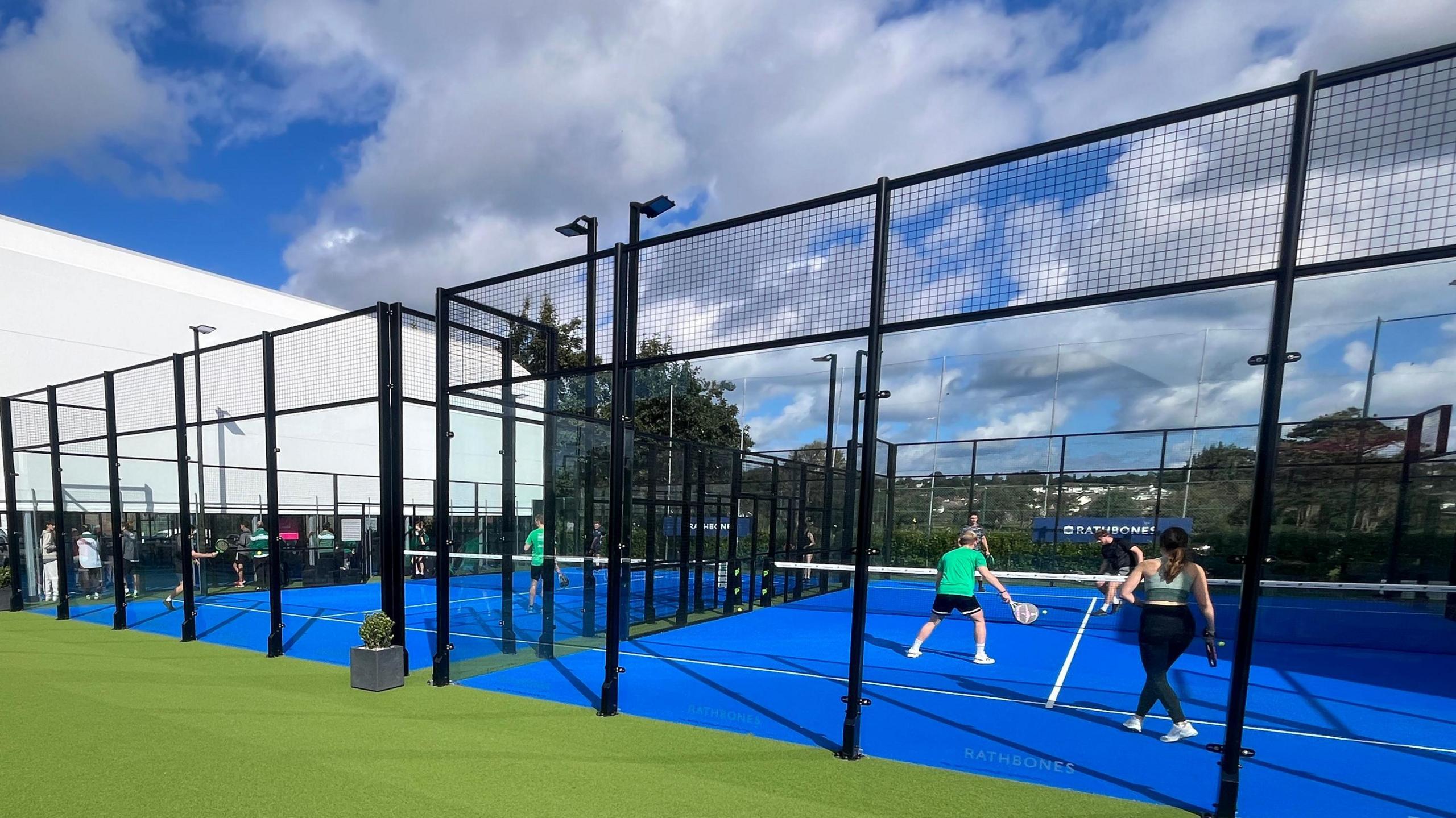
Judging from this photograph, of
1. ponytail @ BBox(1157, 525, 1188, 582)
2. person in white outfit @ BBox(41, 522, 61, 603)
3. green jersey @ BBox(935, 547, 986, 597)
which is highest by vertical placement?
ponytail @ BBox(1157, 525, 1188, 582)

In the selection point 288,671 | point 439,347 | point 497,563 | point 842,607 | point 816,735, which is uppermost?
point 439,347

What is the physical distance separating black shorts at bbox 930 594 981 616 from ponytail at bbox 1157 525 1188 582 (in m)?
2.67

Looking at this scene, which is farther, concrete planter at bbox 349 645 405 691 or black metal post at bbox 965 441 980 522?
black metal post at bbox 965 441 980 522

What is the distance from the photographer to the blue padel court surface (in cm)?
405

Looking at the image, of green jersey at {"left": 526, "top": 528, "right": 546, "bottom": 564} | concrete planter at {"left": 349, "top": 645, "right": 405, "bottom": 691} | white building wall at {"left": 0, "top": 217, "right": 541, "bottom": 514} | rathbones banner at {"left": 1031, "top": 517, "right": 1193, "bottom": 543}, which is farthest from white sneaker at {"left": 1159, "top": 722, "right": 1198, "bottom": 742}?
white building wall at {"left": 0, "top": 217, "right": 541, "bottom": 514}

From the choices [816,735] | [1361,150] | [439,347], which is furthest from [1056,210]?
[439,347]

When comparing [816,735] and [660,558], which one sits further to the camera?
[660,558]

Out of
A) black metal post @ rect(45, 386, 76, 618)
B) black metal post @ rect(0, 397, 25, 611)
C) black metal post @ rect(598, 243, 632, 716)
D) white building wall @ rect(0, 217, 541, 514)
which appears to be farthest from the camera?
white building wall @ rect(0, 217, 541, 514)

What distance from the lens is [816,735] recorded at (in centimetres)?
465

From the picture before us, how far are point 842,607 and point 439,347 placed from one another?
9.09 meters

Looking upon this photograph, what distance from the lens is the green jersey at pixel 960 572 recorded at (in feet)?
23.9

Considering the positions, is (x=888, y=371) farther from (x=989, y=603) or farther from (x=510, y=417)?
(x=510, y=417)

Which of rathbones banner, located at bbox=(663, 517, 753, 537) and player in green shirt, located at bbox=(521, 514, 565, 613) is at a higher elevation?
player in green shirt, located at bbox=(521, 514, 565, 613)

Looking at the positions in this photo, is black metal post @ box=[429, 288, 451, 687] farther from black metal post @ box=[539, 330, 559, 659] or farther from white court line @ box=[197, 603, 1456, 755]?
black metal post @ box=[539, 330, 559, 659]
